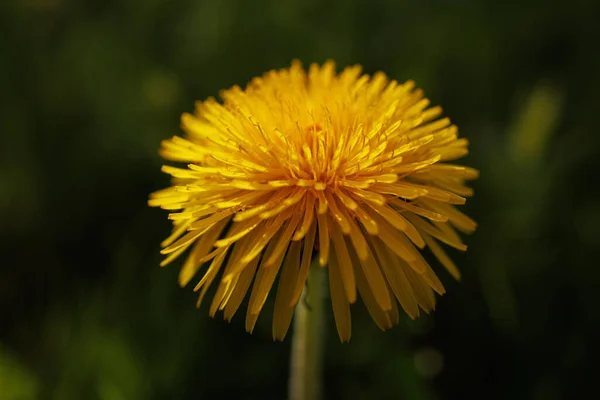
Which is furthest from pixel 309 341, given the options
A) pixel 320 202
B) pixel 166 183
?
pixel 166 183

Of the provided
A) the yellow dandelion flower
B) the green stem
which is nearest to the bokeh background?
the green stem

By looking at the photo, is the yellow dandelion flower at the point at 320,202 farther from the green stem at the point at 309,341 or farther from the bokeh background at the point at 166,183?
the bokeh background at the point at 166,183

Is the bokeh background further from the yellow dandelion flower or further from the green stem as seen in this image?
the yellow dandelion flower

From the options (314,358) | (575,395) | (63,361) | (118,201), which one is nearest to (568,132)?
(575,395)

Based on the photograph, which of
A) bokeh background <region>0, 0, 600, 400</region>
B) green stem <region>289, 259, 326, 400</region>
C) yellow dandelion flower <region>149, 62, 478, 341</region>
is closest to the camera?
yellow dandelion flower <region>149, 62, 478, 341</region>

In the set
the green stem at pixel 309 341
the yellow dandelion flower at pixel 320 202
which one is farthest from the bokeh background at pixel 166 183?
the yellow dandelion flower at pixel 320 202

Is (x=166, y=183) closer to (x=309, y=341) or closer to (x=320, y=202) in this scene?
(x=309, y=341)
